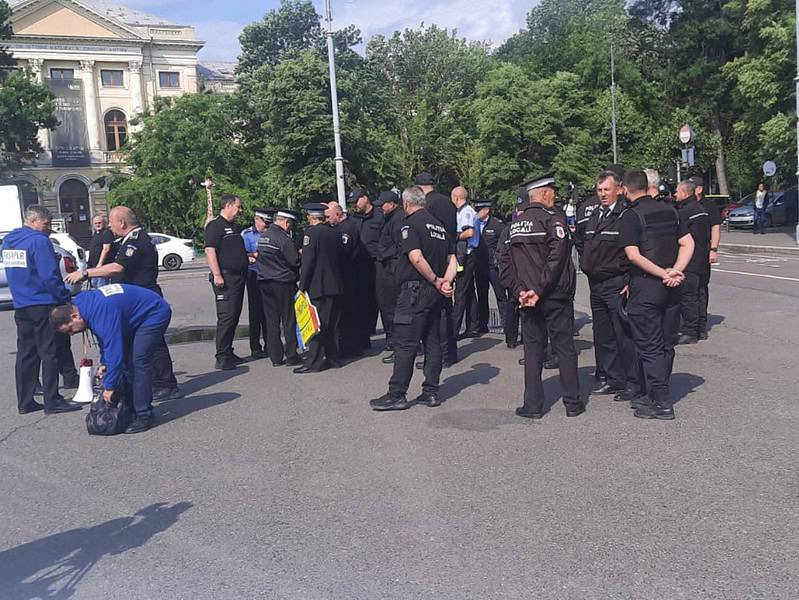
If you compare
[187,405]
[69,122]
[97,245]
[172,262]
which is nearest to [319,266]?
[187,405]

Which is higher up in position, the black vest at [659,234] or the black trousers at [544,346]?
the black vest at [659,234]

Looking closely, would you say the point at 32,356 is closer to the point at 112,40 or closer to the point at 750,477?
the point at 750,477

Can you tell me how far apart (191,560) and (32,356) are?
170 inches

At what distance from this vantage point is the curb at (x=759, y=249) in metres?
22.3

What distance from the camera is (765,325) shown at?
409 inches

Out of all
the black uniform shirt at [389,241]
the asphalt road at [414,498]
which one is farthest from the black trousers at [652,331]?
the black uniform shirt at [389,241]

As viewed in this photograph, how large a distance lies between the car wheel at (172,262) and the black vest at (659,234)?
26.6 m

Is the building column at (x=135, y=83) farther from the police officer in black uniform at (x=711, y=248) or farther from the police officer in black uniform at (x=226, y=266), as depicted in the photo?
the police officer in black uniform at (x=711, y=248)

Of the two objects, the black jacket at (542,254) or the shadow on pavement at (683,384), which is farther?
the shadow on pavement at (683,384)

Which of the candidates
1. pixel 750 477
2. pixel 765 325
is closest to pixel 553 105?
pixel 765 325

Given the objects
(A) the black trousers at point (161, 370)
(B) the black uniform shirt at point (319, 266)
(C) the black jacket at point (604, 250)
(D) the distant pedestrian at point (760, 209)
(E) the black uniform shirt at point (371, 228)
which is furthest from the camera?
(D) the distant pedestrian at point (760, 209)

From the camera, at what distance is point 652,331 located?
20.9 feet

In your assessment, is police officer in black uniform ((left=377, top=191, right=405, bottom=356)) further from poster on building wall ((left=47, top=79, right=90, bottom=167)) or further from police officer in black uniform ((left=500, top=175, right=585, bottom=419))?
poster on building wall ((left=47, top=79, right=90, bottom=167))

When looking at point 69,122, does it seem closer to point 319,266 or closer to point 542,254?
point 319,266
